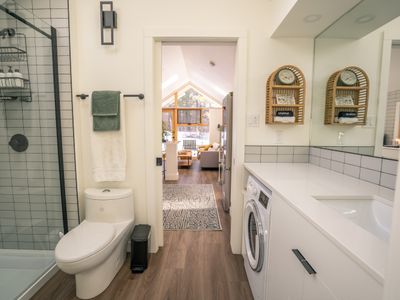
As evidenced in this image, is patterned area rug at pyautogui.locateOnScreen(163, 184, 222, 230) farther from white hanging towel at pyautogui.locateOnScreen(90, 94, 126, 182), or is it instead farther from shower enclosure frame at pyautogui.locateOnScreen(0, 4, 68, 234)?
shower enclosure frame at pyautogui.locateOnScreen(0, 4, 68, 234)

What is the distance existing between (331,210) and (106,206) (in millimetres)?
1637

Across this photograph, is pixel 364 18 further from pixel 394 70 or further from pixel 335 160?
pixel 335 160

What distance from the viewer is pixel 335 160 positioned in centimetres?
151

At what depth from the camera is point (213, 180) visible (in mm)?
4562

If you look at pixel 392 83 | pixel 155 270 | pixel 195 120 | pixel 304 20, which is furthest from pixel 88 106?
pixel 195 120

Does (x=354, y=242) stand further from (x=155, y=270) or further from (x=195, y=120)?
A: (x=195, y=120)

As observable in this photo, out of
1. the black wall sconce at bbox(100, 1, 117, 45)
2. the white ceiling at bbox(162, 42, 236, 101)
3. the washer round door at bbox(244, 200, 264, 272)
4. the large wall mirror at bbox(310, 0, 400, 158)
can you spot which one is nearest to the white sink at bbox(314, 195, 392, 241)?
the large wall mirror at bbox(310, 0, 400, 158)

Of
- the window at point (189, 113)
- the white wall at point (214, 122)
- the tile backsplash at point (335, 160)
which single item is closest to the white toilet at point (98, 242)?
the tile backsplash at point (335, 160)

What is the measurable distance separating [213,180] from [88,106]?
10.6 ft

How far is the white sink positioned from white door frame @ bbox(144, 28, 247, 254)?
920 mm

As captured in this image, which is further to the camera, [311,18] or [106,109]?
[106,109]

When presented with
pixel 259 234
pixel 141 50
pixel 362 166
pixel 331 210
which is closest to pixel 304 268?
pixel 331 210

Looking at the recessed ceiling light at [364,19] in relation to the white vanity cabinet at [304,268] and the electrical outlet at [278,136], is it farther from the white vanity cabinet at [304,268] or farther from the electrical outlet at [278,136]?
the white vanity cabinet at [304,268]

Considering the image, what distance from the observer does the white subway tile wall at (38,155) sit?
1703mm
